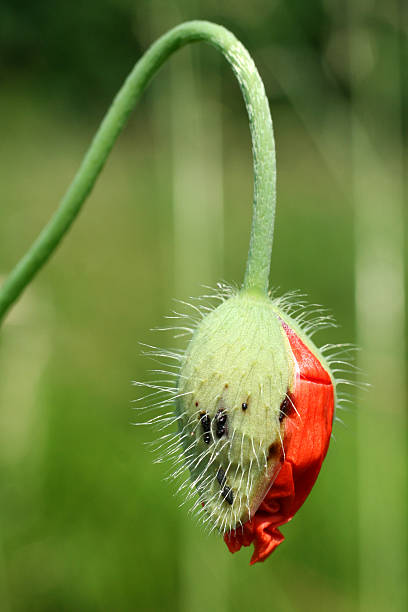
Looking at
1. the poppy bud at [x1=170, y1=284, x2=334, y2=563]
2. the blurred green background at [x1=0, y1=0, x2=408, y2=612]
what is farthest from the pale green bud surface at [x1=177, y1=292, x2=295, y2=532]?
the blurred green background at [x1=0, y1=0, x2=408, y2=612]

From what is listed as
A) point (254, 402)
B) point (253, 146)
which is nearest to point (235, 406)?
point (254, 402)

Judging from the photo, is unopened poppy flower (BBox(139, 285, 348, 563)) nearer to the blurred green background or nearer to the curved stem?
the curved stem

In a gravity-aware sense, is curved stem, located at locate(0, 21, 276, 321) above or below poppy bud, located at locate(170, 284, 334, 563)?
above

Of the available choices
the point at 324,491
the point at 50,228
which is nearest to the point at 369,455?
the point at 324,491

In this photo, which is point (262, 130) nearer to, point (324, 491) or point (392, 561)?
point (392, 561)

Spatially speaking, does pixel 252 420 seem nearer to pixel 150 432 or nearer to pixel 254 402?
pixel 254 402

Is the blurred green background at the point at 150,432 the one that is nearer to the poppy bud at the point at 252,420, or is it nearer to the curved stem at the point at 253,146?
the curved stem at the point at 253,146

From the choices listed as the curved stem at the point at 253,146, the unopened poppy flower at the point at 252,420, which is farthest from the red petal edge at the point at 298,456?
the curved stem at the point at 253,146
